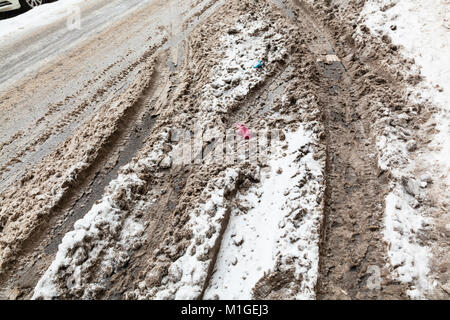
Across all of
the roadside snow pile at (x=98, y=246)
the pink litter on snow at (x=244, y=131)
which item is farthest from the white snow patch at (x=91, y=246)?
the pink litter on snow at (x=244, y=131)

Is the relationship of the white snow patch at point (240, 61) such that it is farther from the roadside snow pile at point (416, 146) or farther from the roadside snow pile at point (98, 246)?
the roadside snow pile at point (98, 246)

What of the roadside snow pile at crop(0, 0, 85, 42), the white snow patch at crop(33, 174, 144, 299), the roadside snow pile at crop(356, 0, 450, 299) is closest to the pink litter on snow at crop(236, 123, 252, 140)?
the roadside snow pile at crop(356, 0, 450, 299)

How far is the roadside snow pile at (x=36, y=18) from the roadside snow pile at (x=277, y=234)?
9.76 meters

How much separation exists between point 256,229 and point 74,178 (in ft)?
9.35

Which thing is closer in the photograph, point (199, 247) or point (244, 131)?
point (199, 247)

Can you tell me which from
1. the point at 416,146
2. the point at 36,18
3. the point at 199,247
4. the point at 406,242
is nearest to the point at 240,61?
the point at 416,146

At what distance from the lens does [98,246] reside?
325 cm

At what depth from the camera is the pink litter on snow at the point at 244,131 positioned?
437 centimetres

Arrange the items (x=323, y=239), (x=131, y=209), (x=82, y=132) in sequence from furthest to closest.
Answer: (x=82, y=132), (x=131, y=209), (x=323, y=239)

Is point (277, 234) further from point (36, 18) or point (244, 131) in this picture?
point (36, 18)

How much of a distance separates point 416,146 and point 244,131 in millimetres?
2525
